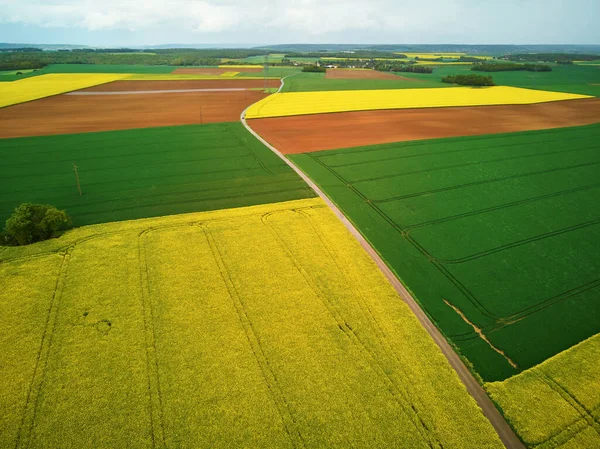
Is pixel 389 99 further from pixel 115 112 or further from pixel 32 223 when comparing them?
pixel 32 223

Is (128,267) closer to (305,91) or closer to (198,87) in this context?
(305,91)

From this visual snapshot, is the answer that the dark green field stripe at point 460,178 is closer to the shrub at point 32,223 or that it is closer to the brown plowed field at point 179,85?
the shrub at point 32,223

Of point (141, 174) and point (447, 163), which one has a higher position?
point (141, 174)

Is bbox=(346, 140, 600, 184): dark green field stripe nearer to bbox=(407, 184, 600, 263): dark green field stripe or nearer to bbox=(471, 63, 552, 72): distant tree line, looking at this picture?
bbox=(407, 184, 600, 263): dark green field stripe

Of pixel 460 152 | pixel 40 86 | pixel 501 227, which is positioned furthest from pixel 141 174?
pixel 40 86

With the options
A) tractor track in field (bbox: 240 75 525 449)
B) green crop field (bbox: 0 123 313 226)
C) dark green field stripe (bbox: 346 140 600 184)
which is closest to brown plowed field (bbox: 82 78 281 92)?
green crop field (bbox: 0 123 313 226)

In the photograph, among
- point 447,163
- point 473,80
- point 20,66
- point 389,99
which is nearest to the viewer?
point 447,163
